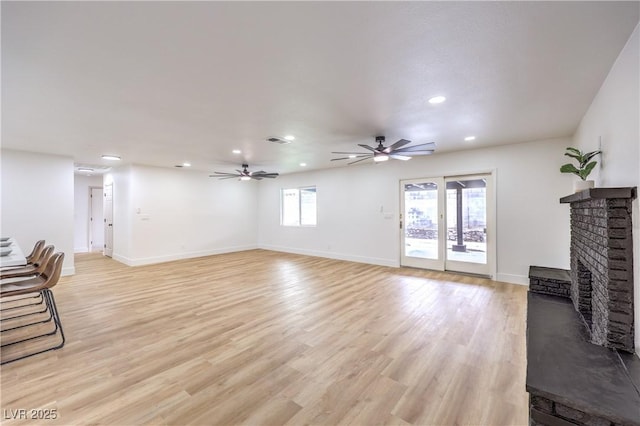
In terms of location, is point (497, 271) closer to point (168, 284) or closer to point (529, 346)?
point (529, 346)

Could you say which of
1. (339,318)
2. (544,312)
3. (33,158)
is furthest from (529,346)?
(33,158)

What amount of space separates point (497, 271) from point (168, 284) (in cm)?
600

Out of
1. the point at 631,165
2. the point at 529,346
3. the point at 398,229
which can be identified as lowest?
the point at 529,346

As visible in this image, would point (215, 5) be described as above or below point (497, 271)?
above

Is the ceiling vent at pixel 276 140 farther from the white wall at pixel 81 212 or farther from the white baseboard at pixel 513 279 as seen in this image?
the white wall at pixel 81 212

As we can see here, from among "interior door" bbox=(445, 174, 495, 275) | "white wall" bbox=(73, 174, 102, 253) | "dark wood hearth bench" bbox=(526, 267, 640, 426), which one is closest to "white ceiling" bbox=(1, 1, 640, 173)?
"interior door" bbox=(445, 174, 495, 275)

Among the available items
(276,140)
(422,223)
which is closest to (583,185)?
(422,223)

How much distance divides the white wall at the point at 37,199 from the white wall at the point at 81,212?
4174 mm

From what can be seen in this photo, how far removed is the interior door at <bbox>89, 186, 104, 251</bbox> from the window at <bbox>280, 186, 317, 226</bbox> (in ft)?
20.8

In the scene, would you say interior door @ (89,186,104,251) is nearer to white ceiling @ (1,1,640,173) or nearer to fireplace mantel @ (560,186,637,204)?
white ceiling @ (1,1,640,173)

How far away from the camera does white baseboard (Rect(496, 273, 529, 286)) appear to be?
15.8 feet

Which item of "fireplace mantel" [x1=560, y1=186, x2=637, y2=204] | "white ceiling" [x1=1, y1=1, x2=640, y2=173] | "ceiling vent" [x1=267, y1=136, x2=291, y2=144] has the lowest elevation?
"fireplace mantel" [x1=560, y1=186, x2=637, y2=204]

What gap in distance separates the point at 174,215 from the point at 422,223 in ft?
20.8

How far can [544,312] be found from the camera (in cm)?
252
